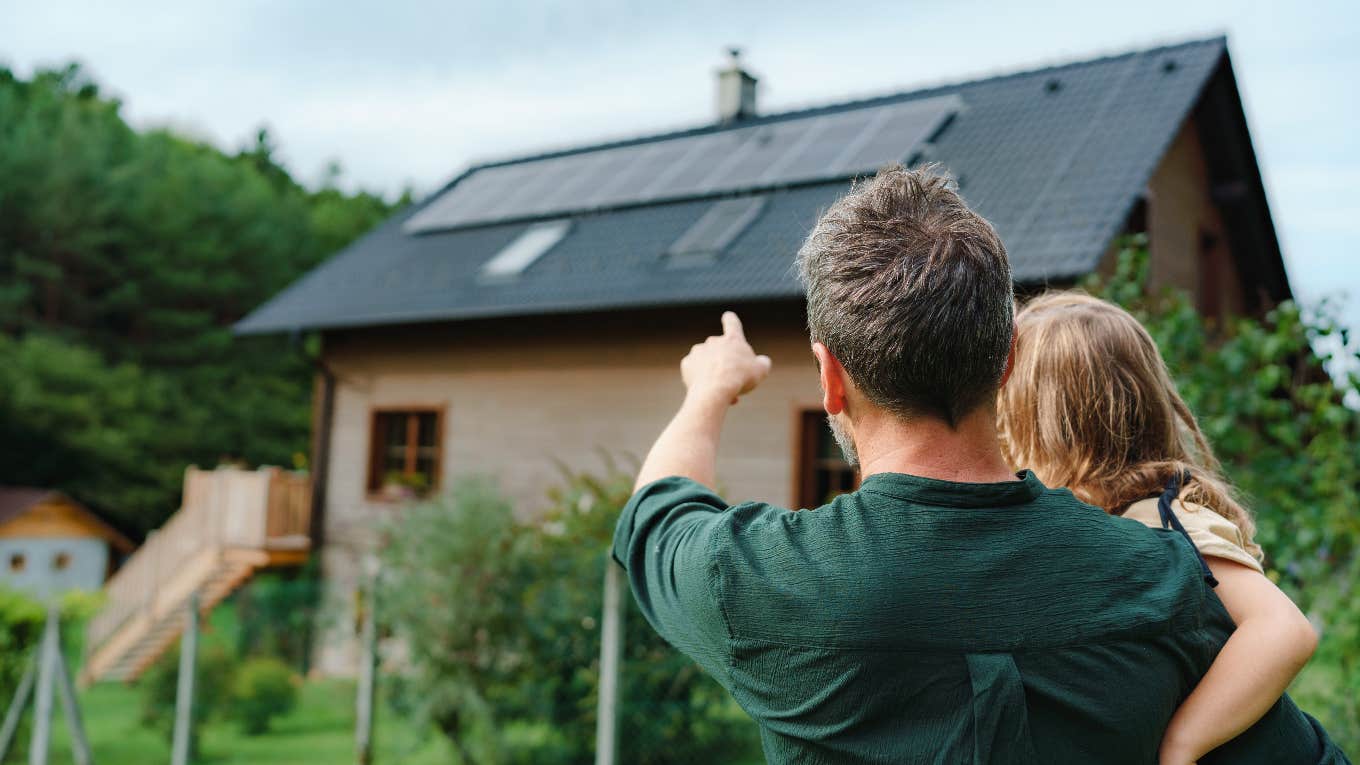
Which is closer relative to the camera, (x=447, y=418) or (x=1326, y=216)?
(x=1326, y=216)

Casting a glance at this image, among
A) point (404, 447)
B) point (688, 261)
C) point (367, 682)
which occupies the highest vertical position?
point (688, 261)

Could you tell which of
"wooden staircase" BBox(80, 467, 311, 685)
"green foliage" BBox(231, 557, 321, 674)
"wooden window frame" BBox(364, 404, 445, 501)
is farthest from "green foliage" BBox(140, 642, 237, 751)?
"wooden window frame" BBox(364, 404, 445, 501)

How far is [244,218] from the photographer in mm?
34812

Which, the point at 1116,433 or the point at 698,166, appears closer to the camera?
the point at 1116,433

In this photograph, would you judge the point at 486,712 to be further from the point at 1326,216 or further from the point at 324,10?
the point at 324,10

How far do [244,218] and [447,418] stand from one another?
23.0 metres

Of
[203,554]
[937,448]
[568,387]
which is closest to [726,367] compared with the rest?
[937,448]

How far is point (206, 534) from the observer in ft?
51.3

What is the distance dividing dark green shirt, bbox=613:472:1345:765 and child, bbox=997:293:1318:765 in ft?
0.92

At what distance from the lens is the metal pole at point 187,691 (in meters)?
8.12

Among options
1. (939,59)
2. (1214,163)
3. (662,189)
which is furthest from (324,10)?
(1214,163)

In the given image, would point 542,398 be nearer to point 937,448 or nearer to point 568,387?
point 568,387

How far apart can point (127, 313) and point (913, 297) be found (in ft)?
110

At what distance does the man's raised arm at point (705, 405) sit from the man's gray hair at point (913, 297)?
0.17 metres
